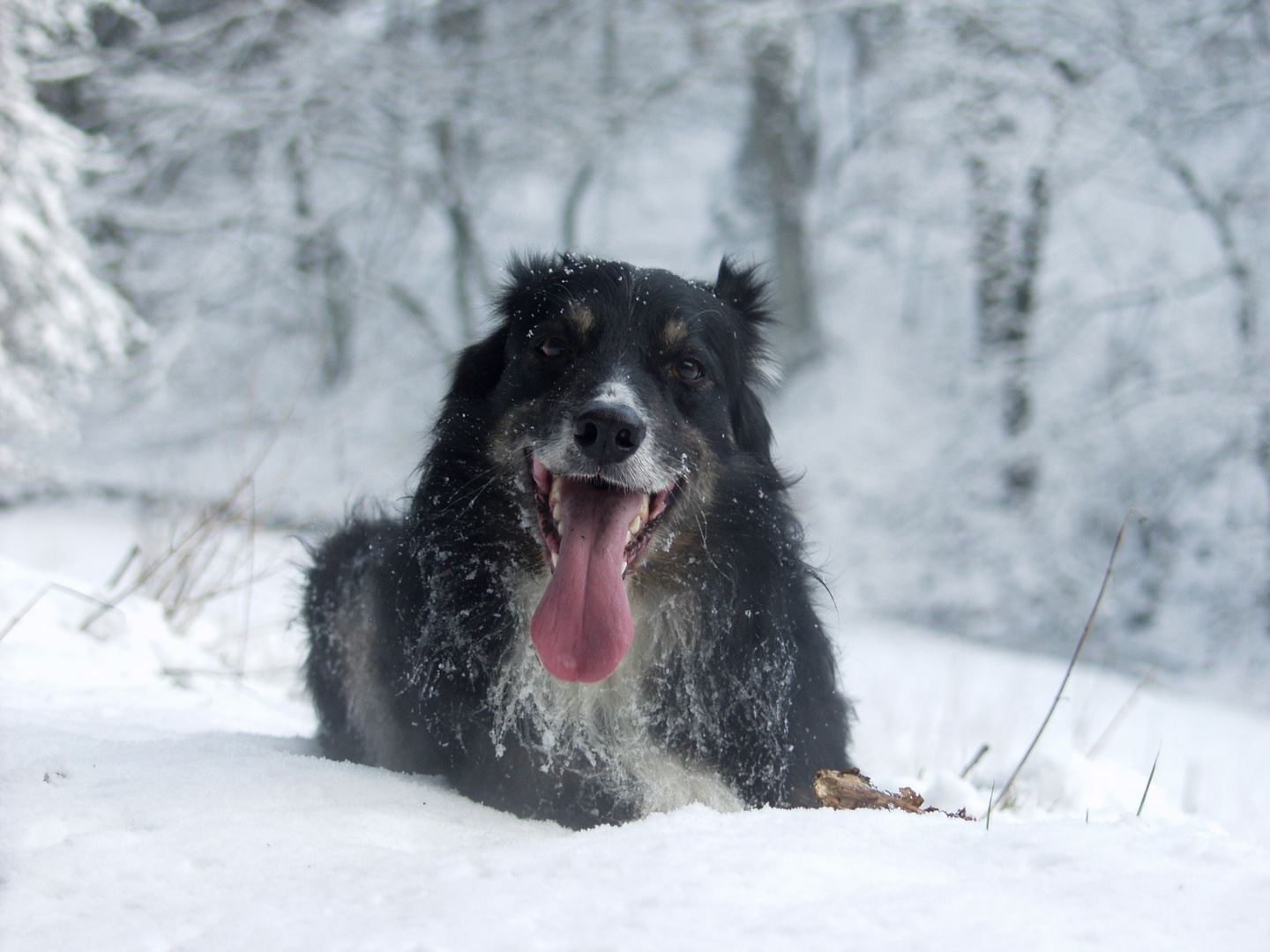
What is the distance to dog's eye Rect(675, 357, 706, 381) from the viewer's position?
9.45ft

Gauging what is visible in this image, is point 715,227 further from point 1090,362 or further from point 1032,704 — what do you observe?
point 1032,704

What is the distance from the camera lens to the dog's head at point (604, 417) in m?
2.43

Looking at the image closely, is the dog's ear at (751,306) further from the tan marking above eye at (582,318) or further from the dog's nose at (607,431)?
the dog's nose at (607,431)

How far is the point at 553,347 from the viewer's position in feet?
9.32

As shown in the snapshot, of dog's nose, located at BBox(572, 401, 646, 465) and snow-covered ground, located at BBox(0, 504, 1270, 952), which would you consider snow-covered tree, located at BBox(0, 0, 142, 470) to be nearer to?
snow-covered ground, located at BBox(0, 504, 1270, 952)

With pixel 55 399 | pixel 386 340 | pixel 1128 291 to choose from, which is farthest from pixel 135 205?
pixel 1128 291

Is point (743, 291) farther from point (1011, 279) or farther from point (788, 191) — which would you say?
point (788, 191)

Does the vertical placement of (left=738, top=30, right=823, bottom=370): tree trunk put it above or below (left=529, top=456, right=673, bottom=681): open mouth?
above

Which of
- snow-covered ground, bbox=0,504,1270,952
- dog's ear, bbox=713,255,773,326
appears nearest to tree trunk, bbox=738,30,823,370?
dog's ear, bbox=713,255,773,326

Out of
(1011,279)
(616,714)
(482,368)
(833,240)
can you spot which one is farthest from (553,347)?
(833,240)

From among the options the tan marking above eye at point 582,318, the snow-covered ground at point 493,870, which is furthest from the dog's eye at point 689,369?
the snow-covered ground at point 493,870

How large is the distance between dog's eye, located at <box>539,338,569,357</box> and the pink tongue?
1.61 feet

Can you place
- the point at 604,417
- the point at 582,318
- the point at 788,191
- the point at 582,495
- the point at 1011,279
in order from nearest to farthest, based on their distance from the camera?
the point at 604,417 < the point at 582,495 < the point at 582,318 < the point at 1011,279 < the point at 788,191

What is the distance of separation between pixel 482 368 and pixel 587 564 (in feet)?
3.06
